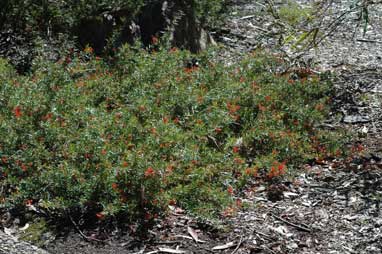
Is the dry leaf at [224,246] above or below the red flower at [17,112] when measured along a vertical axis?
below

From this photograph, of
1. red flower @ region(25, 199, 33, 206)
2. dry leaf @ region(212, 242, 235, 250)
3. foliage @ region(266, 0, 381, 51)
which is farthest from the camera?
foliage @ region(266, 0, 381, 51)

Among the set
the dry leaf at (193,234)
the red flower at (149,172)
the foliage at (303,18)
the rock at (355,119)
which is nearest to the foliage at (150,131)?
the red flower at (149,172)

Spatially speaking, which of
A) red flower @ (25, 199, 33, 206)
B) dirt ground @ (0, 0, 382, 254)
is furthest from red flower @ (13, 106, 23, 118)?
dirt ground @ (0, 0, 382, 254)

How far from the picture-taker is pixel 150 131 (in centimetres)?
484

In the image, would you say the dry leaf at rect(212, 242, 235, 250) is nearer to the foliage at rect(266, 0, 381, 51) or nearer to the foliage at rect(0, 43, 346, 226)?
the foliage at rect(0, 43, 346, 226)

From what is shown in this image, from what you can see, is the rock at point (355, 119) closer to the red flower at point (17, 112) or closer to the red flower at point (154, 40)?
the red flower at point (154, 40)

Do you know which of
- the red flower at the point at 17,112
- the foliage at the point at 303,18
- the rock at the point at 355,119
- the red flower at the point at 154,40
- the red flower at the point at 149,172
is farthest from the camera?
the foliage at the point at 303,18

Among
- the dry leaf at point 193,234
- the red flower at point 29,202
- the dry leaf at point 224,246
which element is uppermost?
the red flower at point 29,202

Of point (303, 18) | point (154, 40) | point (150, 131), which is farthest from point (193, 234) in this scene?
point (303, 18)

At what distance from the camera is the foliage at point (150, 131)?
4336mm

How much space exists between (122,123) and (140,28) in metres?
2.33

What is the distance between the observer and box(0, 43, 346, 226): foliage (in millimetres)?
4336

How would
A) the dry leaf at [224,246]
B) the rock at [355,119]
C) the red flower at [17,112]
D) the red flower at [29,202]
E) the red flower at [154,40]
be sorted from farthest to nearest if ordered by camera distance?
1. the red flower at [154,40]
2. the rock at [355,119]
3. the red flower at [17,112]
4. the red flower at [29,202]
5. the dry leaf at [224,246]

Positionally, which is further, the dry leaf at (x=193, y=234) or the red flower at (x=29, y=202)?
the red flower at (x=29, y=202)
